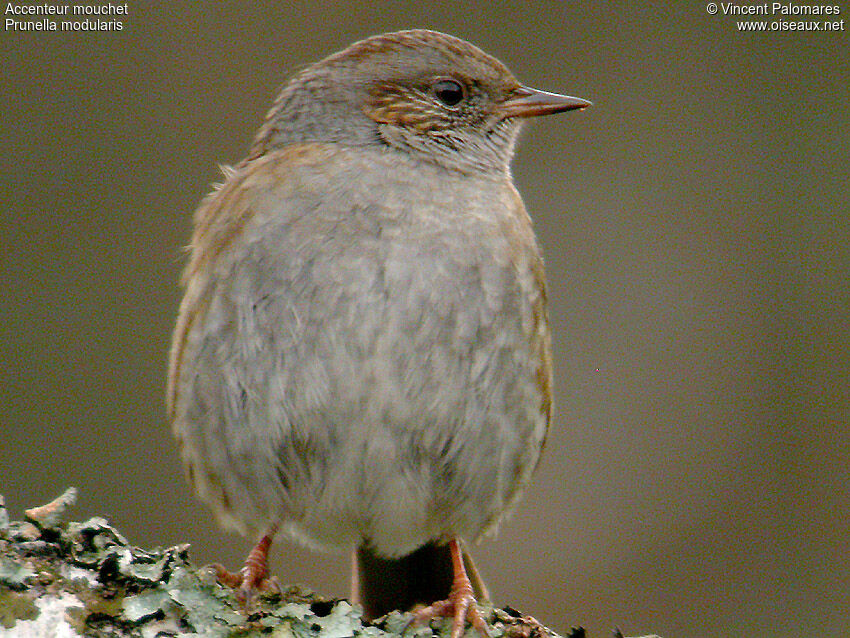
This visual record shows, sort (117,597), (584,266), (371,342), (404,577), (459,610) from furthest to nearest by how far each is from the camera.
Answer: (584,266), (404,577), (371,342), (459,610), (117,597)

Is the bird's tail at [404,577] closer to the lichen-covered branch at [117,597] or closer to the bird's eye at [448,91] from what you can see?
the lichen-covered branch at [117,597]

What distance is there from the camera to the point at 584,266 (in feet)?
18.1

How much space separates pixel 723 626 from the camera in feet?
15.4

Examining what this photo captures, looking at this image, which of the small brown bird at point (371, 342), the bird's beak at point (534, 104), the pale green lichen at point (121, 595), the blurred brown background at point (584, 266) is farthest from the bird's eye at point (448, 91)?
the pale green lichen at point (121, 595)

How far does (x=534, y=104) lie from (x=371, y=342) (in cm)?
114

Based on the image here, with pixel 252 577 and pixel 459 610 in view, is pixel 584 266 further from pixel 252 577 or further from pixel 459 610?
pixel 252 577

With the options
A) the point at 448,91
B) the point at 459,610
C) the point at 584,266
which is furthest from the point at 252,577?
the point at 584,266

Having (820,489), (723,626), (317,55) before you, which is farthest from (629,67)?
(723,626)

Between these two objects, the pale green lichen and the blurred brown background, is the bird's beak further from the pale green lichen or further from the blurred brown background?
the pale green lichen

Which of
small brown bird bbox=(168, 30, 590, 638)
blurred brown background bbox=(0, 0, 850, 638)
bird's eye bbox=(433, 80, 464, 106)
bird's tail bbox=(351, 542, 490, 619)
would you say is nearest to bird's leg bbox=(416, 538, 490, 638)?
small brown bird bbox=(168, 30, 590, 638)

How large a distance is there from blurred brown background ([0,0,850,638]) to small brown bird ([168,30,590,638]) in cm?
148

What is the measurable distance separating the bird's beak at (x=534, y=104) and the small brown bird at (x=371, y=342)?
0.56 feet

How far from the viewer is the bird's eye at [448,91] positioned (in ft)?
12.4

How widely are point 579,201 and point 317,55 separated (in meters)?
1.45
